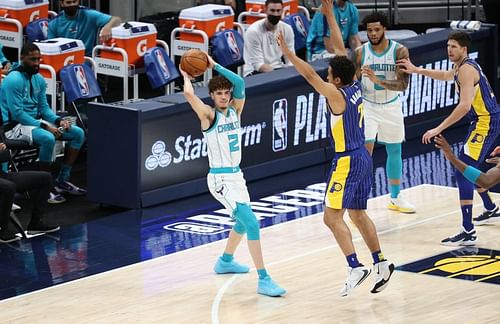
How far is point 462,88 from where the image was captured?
38.7 feet

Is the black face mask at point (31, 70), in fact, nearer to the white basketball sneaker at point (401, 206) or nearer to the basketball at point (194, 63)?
the basketball at point (194, 63)

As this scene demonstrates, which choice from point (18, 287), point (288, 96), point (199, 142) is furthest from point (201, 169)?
point (18, 287)

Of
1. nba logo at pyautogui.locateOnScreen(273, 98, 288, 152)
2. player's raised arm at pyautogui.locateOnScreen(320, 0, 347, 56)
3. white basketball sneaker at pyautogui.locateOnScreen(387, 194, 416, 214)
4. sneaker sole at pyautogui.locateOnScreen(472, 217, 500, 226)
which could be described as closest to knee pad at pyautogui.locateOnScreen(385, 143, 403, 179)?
white basketball sneaker at pyautogui.locateOnScreen(387, 194, 416, 214)

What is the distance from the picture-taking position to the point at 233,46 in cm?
1688

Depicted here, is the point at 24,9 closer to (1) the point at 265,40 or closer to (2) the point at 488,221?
(1) the point at 265,40

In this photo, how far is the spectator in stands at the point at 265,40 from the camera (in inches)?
629

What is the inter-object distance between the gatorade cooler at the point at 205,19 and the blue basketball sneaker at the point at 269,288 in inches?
271

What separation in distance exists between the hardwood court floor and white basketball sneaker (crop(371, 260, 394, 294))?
126 millimetres

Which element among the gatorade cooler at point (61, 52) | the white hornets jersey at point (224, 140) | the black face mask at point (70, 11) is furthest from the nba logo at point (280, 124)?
the white hornets jersey at point (224, 140)

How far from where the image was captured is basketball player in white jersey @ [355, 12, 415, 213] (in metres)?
12.9

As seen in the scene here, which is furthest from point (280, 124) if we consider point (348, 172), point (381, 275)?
point (381, 275)

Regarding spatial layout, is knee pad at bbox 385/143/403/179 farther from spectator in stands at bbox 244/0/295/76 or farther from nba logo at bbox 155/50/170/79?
nba logo at bbox 155/50/170/79

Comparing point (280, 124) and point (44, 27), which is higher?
point (44, 27)

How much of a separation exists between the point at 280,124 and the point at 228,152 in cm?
453
